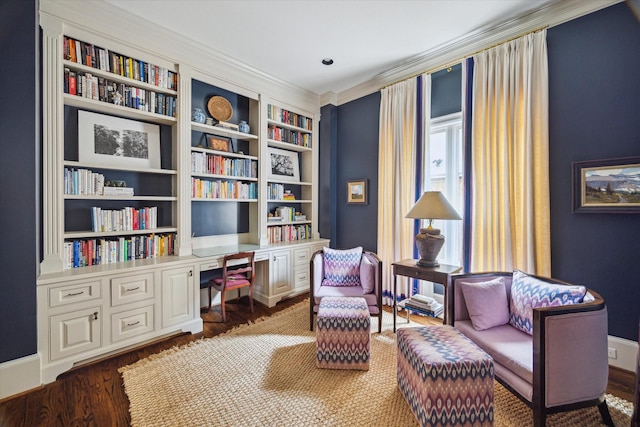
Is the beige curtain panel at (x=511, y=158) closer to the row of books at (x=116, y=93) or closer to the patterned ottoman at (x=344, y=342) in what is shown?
the patterned ottoman at (x=344, y=342)

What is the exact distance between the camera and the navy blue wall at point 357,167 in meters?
3.90

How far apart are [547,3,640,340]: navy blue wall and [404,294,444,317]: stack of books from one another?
3.48ft

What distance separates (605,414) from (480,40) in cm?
320

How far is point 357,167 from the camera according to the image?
13.5 feet

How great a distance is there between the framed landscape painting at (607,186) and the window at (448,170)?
3.18 ft

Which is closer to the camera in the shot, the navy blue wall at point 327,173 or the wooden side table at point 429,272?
the wooden side table at point 429,272

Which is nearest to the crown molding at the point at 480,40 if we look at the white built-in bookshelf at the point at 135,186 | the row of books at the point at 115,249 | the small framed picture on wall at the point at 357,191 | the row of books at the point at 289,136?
the row of books at the point at 289,136

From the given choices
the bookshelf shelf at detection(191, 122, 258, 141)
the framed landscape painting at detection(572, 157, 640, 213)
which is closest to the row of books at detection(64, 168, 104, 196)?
the bookshelf shelf at detection(191, 122, 258, 141)

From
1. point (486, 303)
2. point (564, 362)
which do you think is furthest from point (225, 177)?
point (564, 362)

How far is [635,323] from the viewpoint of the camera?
205 centimetres

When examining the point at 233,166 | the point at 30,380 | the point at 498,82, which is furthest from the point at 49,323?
the point at 498,82

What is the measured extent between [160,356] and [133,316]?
0.44 metres

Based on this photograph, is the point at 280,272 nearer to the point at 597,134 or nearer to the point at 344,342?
the point at 344,342

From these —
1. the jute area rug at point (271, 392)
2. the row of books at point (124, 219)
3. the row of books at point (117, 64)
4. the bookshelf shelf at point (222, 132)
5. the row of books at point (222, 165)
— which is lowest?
the jute area rug at point (271, 392)
